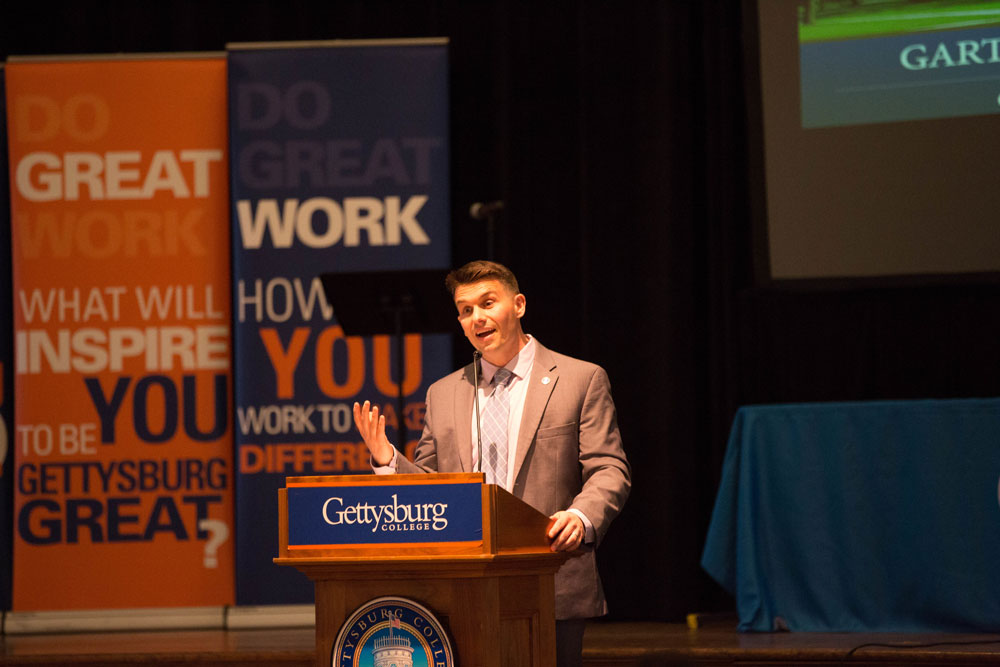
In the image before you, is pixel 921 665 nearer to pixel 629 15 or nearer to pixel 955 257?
pixel 955 257

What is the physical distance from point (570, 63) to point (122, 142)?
221 centimetres

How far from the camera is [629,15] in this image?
5.53 metres

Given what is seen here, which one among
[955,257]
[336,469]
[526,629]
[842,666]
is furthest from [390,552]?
[955,257]

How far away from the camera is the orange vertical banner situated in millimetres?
5164

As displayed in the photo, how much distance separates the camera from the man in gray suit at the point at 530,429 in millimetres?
2703

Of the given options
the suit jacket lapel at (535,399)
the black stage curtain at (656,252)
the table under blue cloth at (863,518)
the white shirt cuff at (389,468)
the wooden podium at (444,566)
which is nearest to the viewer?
the wooden podium at (444,566)

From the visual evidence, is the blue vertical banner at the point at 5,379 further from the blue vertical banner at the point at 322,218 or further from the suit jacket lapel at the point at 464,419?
the suit jacket lapel at the point at 464,419

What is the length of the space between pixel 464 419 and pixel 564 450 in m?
0.27

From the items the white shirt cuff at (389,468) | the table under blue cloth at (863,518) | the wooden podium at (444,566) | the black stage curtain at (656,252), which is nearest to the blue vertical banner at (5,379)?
the black stage curtain at (656,252)

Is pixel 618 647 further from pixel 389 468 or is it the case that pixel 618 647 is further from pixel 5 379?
pixel 5 379

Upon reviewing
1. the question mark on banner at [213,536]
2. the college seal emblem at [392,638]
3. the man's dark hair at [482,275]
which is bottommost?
the question mark on banner at [213,536]

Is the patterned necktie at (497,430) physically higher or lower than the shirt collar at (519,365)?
lower

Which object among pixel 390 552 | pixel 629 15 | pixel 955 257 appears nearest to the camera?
pixel 390 552

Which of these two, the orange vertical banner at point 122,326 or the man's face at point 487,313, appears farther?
the orange vertical banner at point 122,326
